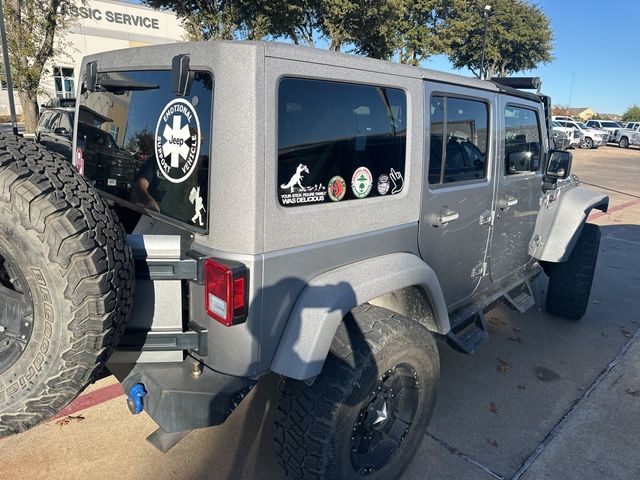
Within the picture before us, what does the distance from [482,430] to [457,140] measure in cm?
184

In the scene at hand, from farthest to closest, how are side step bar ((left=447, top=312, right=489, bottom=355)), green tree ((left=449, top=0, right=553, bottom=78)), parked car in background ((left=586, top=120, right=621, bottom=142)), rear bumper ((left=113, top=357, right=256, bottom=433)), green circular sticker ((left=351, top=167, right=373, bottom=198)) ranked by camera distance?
parked car in background ((left=586, top=120, right=621, bottom=142)) < green tree ((left=449, top=0, right=553, bottom=78)) < side step bar ((left=447, top=312, right=489, bottom=355)) < green circular sticker ((left=351, top=167, right=373, bottom=198)) < rear bumper ((left=113, top=357, right=256, bottom=433))

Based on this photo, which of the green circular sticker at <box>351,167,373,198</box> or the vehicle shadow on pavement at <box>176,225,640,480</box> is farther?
the vehicle shadow on pavement at <box>176,225,640,480</box>

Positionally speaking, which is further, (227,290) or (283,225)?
(283,225)

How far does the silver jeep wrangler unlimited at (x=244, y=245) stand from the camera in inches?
64.6

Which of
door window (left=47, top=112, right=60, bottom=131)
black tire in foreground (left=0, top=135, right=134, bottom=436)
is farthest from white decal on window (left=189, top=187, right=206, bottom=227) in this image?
door window (left=47, top=112, right=60, bottom=131)

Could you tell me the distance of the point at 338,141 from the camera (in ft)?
6.71

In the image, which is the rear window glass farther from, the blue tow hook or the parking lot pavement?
the parking lot pavement

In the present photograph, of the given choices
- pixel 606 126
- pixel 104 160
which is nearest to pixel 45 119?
pixel 104 160

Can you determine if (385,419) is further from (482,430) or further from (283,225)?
(283,225)

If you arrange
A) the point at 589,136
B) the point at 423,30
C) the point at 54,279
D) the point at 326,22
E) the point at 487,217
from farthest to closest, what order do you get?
the point at 589,136, the point at 423,30, the point at 326,22, the point at 487,217, the point at 54,279

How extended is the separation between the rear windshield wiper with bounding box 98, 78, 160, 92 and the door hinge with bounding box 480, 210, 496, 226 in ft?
6.87

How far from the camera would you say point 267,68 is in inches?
68.4

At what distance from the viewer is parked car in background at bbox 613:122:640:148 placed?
31250mm

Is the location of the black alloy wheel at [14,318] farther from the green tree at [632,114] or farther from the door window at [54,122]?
the green tree at [632,114]
